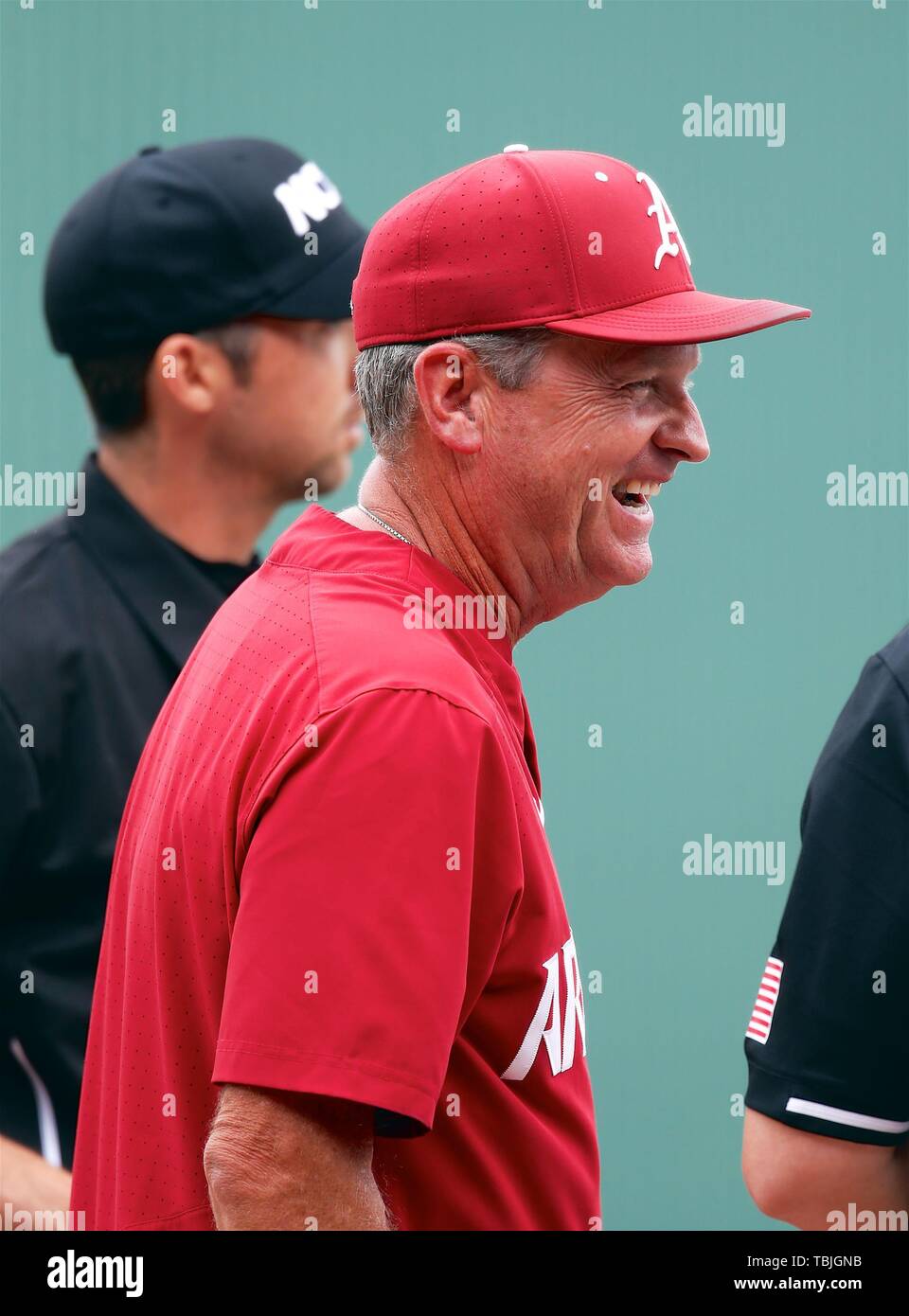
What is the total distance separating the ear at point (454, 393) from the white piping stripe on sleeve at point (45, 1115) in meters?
0.81

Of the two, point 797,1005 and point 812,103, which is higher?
point 812,103

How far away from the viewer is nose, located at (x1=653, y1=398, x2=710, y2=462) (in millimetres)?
1084

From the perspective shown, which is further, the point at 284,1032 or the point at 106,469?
the point at 106,469

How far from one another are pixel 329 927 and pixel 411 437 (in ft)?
1.29

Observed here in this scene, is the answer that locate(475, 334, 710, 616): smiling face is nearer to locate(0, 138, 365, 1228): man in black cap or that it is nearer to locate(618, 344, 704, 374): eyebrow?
locate(618, 344, 704, 374): eyebrow

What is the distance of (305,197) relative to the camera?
5.65 feet

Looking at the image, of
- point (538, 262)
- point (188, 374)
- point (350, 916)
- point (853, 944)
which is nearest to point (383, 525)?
point (538, 262)

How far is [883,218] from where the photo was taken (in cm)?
264

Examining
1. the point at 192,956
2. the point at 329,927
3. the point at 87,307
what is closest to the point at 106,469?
the point at 87,307

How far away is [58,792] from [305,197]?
724 millimetres

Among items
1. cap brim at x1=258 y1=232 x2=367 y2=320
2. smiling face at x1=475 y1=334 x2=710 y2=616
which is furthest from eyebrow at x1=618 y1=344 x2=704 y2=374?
cap brim at x1=258 y1=232 x2=367 y2=320

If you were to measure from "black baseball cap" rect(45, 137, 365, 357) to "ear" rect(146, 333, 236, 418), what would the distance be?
0.02 m

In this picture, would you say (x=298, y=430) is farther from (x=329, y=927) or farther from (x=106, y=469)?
(x=329, y=927)

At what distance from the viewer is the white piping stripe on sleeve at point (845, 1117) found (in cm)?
113
